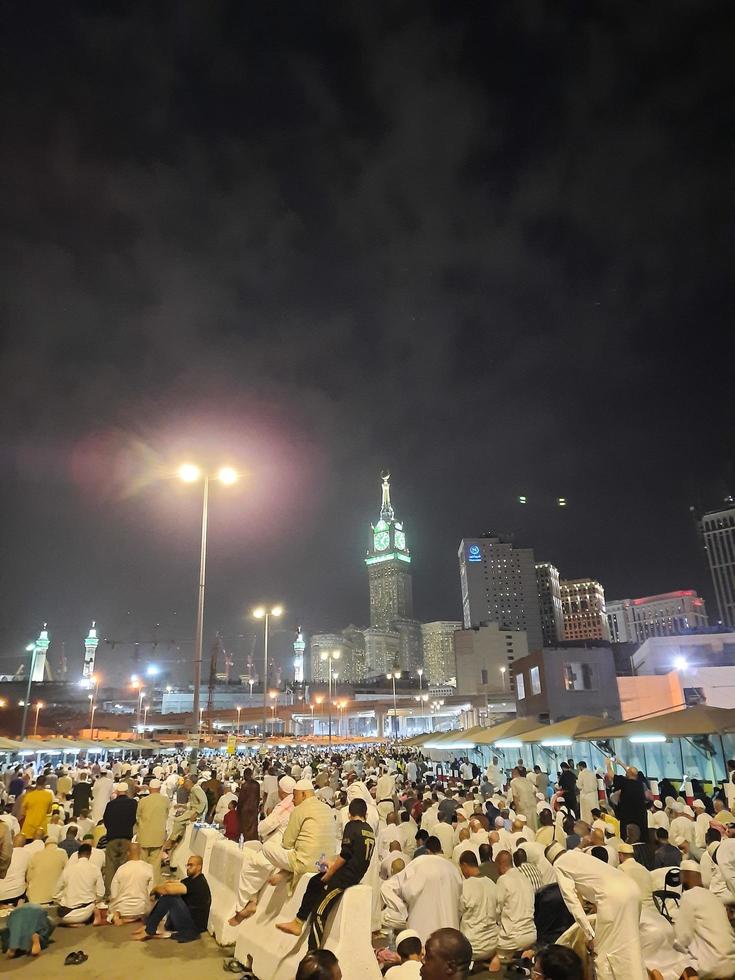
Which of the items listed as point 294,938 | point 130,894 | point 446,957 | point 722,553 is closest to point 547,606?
point 722,553

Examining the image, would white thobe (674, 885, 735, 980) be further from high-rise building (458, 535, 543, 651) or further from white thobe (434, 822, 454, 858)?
high-rise building (458, 535, 543, 651)

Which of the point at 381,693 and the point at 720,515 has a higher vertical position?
the point at 720,515

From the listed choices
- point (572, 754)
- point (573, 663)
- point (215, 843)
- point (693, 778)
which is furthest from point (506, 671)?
point (215, 843)

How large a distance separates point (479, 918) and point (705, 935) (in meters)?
2.44

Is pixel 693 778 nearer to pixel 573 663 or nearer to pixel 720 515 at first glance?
pixel 573 663

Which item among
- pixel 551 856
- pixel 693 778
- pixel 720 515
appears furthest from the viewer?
pixel 720 515

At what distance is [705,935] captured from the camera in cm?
674

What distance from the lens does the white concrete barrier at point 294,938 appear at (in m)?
5.74

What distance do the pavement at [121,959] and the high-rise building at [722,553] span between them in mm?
204831

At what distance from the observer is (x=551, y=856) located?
8672 mm

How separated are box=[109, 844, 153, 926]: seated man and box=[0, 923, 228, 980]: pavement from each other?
0.29 metres

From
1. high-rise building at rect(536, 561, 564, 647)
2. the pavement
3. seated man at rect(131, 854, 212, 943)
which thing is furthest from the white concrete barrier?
high-rise building at rect(536, 561, 564, 647)

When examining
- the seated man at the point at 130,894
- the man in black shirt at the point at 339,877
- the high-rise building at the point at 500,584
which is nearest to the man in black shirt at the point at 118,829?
the seated man at the point at 130,894

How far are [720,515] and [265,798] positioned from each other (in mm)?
202062
